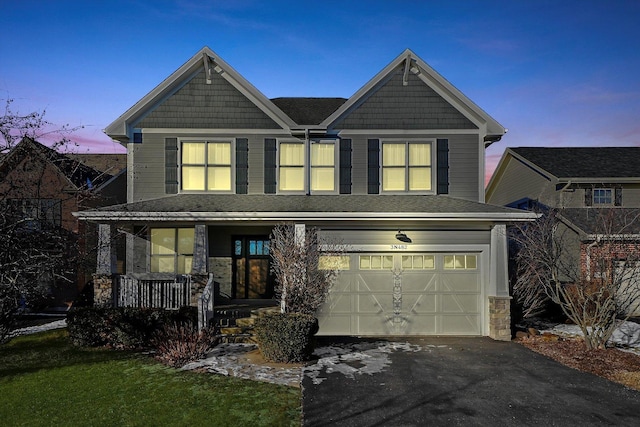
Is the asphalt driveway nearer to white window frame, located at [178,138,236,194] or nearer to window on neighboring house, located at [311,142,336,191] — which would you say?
window on neighboring house, located at [311,142,336,191]

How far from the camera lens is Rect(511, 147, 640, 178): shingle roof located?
2102 centimetres

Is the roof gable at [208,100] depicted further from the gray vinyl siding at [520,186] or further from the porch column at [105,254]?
the gray vinyl siding at [520,186]


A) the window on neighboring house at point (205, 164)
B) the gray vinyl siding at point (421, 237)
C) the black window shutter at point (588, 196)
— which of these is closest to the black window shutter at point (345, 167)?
the gray vinyl siding at point (421, 237)

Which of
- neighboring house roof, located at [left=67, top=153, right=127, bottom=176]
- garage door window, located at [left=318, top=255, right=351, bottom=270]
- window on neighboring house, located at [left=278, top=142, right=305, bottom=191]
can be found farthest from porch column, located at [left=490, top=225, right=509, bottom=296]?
neighboring house roof, located at [left=67, top=153, right=127, bottom=176]

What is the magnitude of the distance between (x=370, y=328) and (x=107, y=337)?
7.42 m

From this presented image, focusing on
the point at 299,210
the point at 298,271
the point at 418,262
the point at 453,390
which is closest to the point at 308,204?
the point at 299,210

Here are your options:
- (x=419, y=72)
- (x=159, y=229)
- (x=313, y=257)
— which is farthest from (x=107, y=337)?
(x=419, y=72)

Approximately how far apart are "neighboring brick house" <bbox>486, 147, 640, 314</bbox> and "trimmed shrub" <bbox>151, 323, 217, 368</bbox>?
12.7 metres

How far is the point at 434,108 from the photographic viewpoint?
14969 mm

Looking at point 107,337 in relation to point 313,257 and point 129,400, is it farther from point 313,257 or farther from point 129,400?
point 313,257

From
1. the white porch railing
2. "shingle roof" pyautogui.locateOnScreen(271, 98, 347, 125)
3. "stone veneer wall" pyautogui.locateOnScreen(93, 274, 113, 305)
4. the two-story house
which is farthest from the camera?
"shingle roof" pyautogui.locateOnScreen(271, 98, 347, 125)

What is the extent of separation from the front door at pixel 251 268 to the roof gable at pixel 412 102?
4.96 meters

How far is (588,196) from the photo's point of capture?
20953mm

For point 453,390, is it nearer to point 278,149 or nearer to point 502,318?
point 502,318
